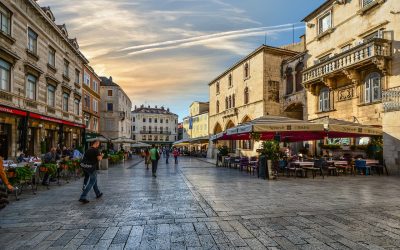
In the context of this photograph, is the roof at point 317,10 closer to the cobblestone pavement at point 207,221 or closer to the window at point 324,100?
the window at point 324,100

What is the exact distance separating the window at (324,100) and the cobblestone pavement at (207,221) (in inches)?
562

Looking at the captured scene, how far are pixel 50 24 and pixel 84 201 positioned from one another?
746 inches

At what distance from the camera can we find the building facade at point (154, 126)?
99.9 meters

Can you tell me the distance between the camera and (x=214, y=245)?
4.61 meters

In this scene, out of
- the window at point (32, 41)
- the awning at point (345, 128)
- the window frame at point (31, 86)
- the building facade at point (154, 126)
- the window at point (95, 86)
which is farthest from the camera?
the building facade at point (154, 126)

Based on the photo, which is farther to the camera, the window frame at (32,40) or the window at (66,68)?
the window at (66,68)

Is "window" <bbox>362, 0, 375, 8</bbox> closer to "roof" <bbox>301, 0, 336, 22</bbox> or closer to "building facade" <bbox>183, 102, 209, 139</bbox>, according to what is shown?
"roof" <bbox>301, 0, 336, 22</bbox>

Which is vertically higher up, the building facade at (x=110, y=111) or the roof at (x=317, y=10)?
the roof at (x=317, y=10)

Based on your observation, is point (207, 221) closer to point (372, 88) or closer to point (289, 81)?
point (372, 88)

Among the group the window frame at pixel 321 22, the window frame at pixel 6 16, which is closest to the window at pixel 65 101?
the window frame at pixel 6 16

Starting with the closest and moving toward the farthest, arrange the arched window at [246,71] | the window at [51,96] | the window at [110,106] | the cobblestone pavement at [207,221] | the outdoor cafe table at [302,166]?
the cobblestone pavement at [207,221], the outdoor cafe table at [302,166], the window at [51,96], the arched window at [246,71], the window at [110,106]

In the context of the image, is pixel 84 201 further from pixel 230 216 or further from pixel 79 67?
pixel 79 67

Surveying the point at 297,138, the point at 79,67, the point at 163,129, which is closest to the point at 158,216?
the point at 297,138

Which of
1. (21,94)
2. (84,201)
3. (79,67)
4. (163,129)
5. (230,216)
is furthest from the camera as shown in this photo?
(163,129)
